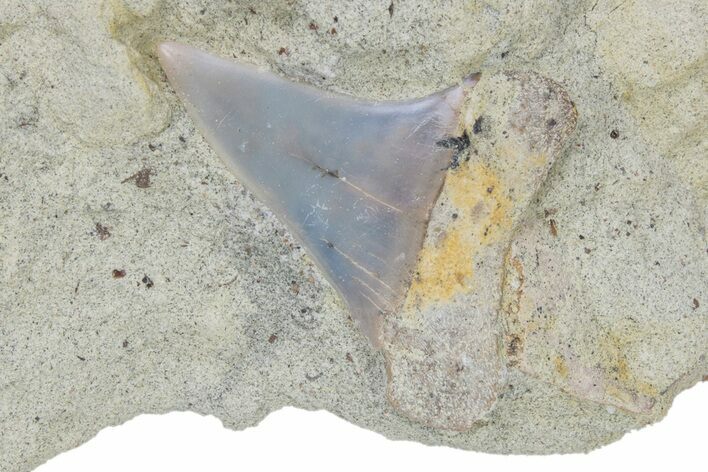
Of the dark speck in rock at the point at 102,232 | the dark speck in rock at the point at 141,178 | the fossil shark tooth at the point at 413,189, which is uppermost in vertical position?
the fossil shark tooth at the point at 413,189

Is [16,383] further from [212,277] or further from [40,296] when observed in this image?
[212,277]

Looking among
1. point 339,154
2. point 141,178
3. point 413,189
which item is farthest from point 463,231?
point 141,178

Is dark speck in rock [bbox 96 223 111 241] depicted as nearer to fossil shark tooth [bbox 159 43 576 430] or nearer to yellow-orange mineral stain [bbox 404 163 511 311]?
fossil shark tooth [bbox 159 43 576 430]

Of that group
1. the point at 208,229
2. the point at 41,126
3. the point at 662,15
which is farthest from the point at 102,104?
the point at 662,15

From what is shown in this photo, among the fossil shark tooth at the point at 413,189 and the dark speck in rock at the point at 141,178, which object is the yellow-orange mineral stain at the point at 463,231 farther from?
the dark speck in rock at the point at 141,178

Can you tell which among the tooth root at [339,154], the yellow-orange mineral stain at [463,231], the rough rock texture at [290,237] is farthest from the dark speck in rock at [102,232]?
the yellow-orange mineral stain at [463,231]

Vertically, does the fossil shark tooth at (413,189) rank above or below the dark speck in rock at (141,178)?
above

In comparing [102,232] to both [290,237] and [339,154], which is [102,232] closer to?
[290,237]
